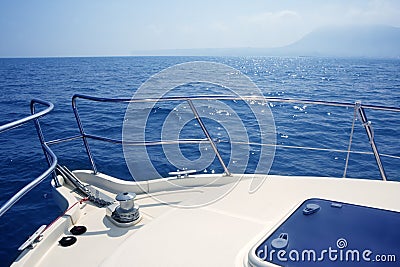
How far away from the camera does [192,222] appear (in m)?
1.45

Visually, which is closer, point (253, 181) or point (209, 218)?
point (209, 218)

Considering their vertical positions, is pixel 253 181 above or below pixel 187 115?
above

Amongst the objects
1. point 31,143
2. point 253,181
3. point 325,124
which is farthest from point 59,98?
point 253,181

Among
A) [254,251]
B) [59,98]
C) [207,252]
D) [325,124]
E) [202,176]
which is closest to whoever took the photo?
[254,251]

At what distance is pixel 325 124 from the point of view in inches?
290

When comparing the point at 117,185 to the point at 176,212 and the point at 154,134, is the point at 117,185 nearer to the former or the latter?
the point at 176,212

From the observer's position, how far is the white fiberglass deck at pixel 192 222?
3.99 ft

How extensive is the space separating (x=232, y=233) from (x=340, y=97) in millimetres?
12273

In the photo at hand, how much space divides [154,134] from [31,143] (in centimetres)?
237

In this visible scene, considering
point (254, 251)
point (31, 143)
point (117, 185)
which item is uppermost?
point (254, 251)

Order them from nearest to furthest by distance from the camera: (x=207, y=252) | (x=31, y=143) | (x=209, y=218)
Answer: (x=207, y=252) → (x=209, y=218) → (x=31, y=143)

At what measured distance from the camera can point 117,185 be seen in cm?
234

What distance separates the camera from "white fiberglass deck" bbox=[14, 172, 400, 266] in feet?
3.99

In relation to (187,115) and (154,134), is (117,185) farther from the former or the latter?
(187,115)
